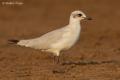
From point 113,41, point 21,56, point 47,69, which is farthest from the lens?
point 113,41

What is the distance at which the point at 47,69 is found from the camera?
42.1 ft

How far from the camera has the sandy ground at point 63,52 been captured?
40.4 feet

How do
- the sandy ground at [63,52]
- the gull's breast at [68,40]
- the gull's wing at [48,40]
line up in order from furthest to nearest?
the gull's wing at [48,40] < the gull's breast at [68,40] < the sandy ground at [63,52]

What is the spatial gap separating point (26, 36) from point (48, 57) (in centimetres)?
492

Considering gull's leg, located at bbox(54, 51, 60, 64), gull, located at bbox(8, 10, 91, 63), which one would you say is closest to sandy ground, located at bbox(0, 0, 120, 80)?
gull's leg, located at bbox(54, 51, 60, 64)

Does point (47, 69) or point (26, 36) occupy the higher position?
point (26, 36)

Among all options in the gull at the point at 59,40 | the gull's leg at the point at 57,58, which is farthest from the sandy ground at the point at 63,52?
the gull at the point at 59,40

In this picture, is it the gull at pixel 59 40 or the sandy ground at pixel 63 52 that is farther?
the gull at pixel 59 40

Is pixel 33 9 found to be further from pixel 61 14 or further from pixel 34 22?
pixel 34 22

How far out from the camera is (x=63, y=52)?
14.7 meters

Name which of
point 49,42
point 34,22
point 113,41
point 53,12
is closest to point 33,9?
point 53,12

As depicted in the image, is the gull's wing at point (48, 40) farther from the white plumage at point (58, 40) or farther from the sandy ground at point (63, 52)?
the sandy ground at point (63, 52)

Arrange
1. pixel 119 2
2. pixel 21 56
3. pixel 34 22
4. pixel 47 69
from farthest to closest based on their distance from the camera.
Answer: pixel 119 2
pixel 34 22
pixel 21 56
pixel 47 69

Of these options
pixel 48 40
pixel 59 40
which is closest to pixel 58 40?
pixel 59 40
